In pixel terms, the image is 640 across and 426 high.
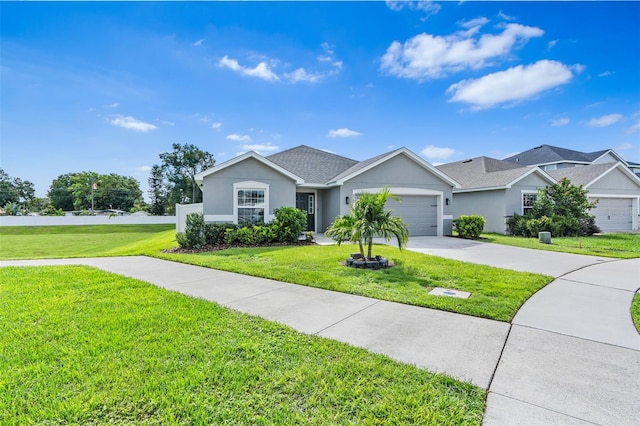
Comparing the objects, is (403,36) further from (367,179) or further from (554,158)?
(554,158)

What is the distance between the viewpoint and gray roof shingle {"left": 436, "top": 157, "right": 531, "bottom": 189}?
673 inches

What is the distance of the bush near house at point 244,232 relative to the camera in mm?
11148

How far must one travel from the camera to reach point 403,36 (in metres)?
12.4

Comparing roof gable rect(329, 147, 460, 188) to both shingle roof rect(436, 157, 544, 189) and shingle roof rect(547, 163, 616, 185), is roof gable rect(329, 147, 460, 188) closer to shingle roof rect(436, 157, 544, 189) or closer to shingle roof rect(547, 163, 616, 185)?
shingle roof rect(436, 157, 544, 189)

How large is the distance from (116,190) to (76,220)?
28703 mm

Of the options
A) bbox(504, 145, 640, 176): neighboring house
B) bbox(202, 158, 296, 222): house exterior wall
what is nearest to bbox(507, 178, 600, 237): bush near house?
bbox(202, 158, 296, 222): house exterior wall

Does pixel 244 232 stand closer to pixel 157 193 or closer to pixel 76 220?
pixel 76 220

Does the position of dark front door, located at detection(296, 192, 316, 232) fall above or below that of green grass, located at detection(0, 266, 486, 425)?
above

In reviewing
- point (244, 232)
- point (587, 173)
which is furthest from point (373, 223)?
point (587, 173)

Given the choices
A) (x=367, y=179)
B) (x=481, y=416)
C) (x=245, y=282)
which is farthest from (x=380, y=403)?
(x=367, y=179)

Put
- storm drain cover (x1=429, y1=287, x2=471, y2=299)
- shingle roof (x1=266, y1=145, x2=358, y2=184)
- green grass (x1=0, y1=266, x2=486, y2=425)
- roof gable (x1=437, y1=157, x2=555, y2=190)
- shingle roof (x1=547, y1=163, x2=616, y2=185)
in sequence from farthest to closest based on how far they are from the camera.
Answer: shingle roof (x1=547, y1=163, x2=616, y2=185)
roof gable (x1=437, y1=157, x2=555, y2=190)
shingle roof (x1=266, y1=145, x2=358, y2=184)
storm drain cover (x1=429, y1=287, x2=471, y2=299)
green grass (x1=0, y1=266, x2=486, y2=425)

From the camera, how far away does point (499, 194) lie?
56.6 feet

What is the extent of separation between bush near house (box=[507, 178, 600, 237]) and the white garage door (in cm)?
418

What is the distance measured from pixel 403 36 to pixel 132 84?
470 inches
